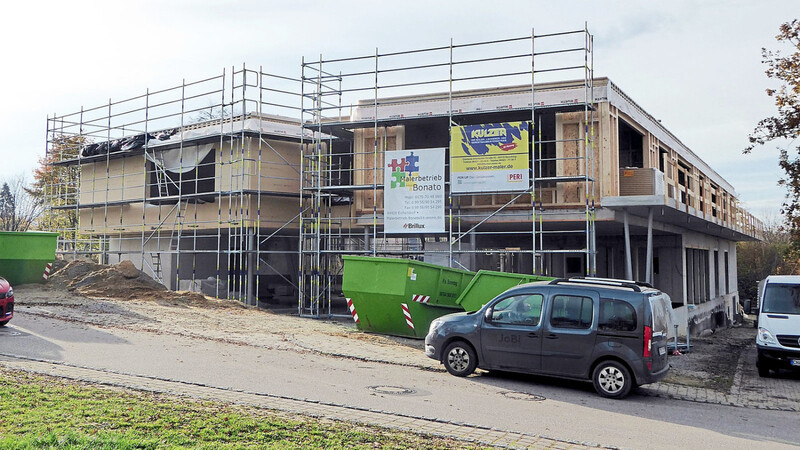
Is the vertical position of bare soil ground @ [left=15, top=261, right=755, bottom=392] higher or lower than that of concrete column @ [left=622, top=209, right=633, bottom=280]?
lower

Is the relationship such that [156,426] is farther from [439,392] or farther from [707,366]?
[707,366]

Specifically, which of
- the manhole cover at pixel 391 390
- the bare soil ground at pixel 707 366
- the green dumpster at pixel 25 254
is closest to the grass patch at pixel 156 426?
the manhole cover at pixel 391 390

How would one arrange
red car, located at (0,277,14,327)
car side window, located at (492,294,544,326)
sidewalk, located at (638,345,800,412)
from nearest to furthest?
sidewalk, located at (638,345,800,412), car side window, located at (492,294,544,326), red car, located at (0,277,14,327)

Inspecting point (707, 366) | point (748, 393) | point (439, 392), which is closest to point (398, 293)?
point (439, 392)

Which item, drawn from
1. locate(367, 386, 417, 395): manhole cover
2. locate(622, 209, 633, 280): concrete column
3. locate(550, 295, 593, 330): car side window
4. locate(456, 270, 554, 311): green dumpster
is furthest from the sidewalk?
locate(622, 209, 633, 280): concrete column

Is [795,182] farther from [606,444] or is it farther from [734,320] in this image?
[734,320]

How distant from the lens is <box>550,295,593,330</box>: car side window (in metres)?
9.91

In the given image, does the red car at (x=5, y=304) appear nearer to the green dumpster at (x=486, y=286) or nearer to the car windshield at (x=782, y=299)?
the green dumpster at (x=486, y=286)

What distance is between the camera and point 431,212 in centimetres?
1925

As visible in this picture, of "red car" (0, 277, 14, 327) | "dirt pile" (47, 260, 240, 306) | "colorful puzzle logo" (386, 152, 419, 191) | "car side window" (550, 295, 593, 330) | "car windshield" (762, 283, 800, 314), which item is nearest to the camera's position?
"car side window" (550, 295, 593, 330)

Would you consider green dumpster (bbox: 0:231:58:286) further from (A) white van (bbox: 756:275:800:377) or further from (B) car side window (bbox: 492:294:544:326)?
(A) white van (bbox: 756:275:800:377)

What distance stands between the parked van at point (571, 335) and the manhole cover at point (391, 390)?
1.58 meters

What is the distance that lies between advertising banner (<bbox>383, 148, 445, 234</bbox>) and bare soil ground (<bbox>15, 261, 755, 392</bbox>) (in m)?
3.41

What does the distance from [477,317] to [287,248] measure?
57.4 ft
